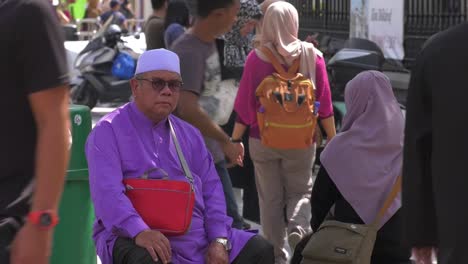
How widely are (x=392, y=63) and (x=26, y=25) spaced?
8.99 metres

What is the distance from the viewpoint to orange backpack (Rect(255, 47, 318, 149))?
670cm

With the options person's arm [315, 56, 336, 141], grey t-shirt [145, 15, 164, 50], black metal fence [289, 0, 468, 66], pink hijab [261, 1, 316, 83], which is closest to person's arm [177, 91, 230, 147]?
pink hijab [261, 1, 316, 83]

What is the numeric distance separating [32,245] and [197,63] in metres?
2.79

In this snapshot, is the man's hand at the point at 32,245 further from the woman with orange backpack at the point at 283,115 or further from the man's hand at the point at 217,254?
the woman with orange backpack at the point at 283,115

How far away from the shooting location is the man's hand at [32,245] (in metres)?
2.86

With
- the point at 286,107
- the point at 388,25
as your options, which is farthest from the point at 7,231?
the point at 388,25

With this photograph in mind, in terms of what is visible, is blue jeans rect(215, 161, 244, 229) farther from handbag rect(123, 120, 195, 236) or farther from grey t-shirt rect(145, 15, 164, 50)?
grey t-shirt rect(145, 15, 164, 50)

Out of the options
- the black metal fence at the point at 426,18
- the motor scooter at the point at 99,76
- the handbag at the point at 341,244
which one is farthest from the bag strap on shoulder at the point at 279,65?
the motor scooter at the point at 99,76

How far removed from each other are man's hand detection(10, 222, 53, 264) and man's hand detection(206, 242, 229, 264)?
202 centimetres

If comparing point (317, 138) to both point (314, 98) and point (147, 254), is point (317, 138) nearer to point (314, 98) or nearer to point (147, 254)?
point (314, 98)

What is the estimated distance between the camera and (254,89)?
22.4 feet

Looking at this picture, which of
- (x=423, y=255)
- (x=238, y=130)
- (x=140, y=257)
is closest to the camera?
(x=423, y=255)

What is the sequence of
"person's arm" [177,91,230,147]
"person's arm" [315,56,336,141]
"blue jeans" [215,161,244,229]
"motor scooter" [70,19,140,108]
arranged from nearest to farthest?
"person's arm" [177,91,230,147], "blue jeans" [215,161,244,229], "person's arm" [315,56,336,141], "motor scooter" [70,19,140,108]

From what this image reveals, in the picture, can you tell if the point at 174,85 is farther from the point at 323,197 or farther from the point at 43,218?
the point at 43,218
